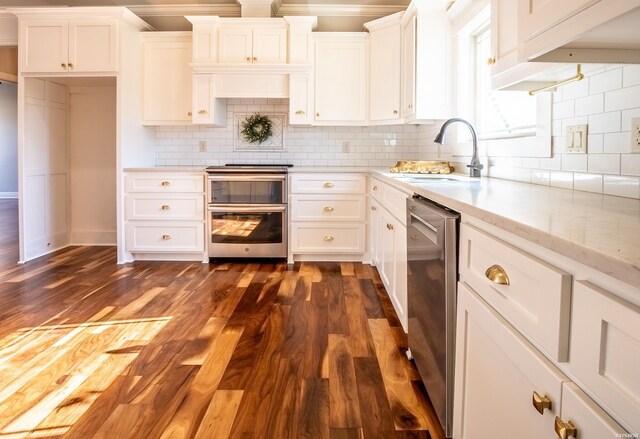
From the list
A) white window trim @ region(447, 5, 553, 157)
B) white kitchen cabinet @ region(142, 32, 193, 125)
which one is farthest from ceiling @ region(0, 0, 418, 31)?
white window trim @ region(447, 5, 553, 157)

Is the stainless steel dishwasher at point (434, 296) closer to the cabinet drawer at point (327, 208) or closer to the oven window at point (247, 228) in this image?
the cabinet drawer at point (327, 208)

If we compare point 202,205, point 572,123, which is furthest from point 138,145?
point 572,123

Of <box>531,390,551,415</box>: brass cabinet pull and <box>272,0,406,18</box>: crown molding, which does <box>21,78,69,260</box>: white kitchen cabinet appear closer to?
<box>272,0,406,18</box>: crown molding

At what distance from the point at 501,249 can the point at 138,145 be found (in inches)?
166

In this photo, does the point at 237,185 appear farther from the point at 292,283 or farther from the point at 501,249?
the point at 501,249

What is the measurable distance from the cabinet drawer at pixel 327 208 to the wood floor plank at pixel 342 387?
199 cm

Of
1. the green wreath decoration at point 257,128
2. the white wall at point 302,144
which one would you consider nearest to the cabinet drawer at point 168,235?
the white wall at point 302,144

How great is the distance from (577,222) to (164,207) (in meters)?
4.01

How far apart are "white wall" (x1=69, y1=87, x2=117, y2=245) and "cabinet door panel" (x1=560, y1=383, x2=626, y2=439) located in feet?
16.9

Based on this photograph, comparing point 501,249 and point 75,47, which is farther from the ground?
point 75,47

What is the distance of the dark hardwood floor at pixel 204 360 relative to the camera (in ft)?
5.79

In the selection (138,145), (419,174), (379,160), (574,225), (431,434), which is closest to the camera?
(574,225)

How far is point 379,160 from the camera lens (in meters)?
5.00

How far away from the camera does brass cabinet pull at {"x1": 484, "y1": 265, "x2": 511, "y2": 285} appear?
3.59ft
